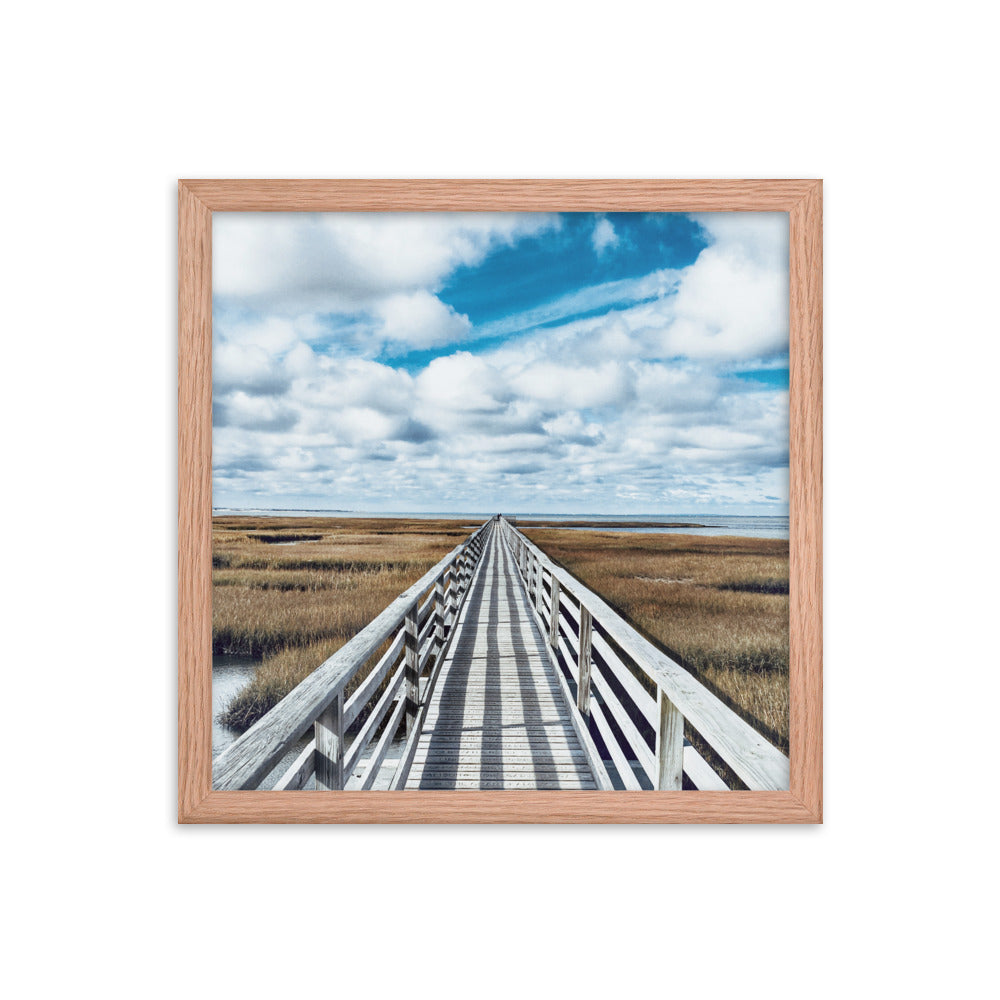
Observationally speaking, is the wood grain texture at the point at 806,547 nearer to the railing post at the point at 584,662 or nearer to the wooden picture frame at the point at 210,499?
the wooden picture frame at the point at 210,499

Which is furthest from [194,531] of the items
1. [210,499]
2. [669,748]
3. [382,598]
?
[669,748]

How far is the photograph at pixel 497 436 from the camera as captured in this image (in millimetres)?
1996

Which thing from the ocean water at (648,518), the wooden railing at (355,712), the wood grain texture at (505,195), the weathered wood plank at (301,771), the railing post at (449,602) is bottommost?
the weathered wood plank at (301,771)

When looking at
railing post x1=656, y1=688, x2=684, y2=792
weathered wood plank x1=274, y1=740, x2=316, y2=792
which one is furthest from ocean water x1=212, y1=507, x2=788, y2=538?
weathered wood plank x1=274, y1=740, x2=316, y2=792

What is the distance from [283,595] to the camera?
2027mm

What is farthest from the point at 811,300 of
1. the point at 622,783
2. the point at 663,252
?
the point at 622,783

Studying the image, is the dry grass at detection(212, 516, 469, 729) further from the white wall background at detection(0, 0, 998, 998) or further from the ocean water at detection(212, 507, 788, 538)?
the white wall background at detection(0, 0, 998, 998)

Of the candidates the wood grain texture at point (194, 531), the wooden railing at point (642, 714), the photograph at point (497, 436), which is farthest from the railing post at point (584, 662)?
the wood grain texture at point (194, 531)

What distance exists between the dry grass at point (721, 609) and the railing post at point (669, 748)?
5.2 inches

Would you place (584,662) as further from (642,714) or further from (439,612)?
(439,612)

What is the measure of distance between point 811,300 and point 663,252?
455mm

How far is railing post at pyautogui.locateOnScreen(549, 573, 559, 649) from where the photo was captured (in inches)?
97.5
